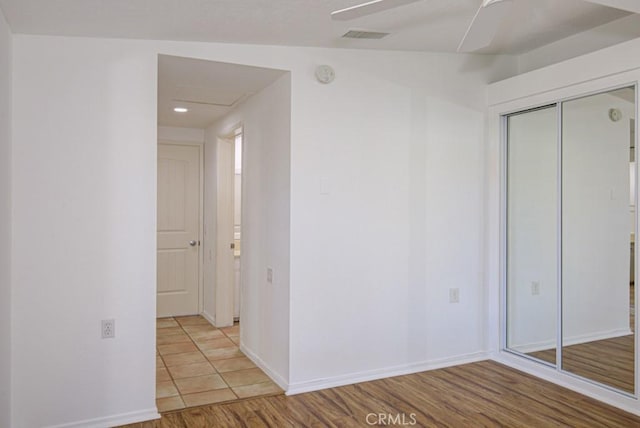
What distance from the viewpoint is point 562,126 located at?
11.8ft

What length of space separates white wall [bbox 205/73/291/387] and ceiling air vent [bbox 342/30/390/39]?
0.51 m

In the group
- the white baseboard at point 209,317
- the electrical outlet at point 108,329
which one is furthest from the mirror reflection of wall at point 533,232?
the white baseboard at point 209,317

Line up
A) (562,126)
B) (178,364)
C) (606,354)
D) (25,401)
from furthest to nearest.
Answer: (178,364) → (562,126) → (606,354) → (25,401)

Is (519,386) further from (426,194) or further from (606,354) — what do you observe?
(426,194)

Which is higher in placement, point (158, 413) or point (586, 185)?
point (586, 185)

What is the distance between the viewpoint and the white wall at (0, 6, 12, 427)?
8.33ft

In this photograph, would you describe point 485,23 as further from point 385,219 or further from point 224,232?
point 224,232

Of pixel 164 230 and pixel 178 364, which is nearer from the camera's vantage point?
pixel 178 364

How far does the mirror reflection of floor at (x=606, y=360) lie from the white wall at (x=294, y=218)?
0.76m

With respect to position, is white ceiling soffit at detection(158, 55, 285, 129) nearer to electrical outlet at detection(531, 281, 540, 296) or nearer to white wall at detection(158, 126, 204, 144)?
white wall at detection(158, 126, 204, 144)

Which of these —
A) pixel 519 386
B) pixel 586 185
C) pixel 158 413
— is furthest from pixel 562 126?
pixel 158 413

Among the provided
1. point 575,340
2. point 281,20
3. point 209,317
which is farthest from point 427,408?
point 209,317

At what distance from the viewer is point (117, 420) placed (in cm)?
299

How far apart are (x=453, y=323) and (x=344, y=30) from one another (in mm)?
2410
